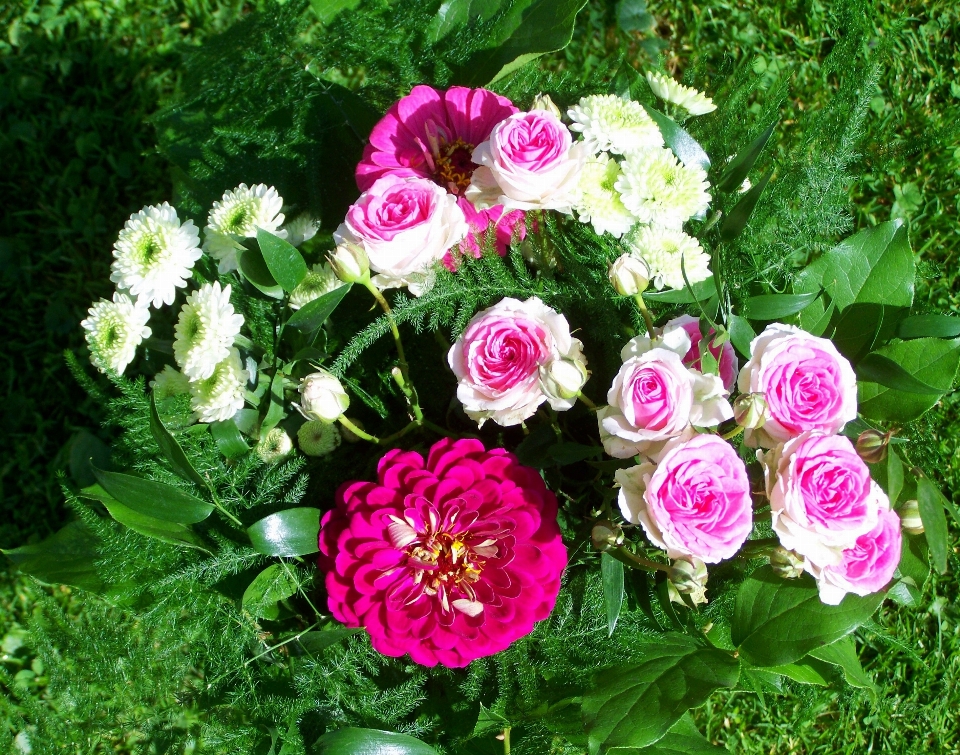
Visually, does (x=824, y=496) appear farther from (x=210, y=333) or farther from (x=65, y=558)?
(x=65, y=558)

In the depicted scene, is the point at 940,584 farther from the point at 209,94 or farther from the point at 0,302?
the point at 0,302

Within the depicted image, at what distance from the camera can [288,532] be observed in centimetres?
78

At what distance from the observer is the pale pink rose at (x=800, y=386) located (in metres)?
0.64

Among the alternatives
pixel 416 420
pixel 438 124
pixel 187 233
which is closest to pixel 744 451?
pixel 416 420

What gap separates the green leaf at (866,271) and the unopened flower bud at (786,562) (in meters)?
0.32

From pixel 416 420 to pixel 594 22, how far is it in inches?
37.8

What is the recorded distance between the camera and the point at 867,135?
1.07 metres

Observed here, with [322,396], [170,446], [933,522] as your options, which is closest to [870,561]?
[933,522]

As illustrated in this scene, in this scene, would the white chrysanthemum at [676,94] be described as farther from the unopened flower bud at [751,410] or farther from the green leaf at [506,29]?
the unopened flower bud at [751,410]

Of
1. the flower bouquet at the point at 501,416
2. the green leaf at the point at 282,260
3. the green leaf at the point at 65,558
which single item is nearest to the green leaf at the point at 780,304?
the flower bouquet at the point at 501,416

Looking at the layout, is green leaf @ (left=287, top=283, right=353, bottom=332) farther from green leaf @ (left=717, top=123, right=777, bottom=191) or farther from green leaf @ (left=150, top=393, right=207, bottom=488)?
green leaf @ (left=717, top=123, right=777, bottom=191)

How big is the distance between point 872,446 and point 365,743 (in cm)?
53

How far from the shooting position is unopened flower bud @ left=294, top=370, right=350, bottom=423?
0.72 m

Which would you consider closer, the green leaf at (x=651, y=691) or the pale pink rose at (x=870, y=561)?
the pale pink rose at (x=870, y=561)
